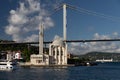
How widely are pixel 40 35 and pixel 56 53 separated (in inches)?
288

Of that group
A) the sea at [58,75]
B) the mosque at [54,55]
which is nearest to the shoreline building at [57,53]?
the mosque at [54,55]

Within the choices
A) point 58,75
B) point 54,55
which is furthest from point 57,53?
point 58,75

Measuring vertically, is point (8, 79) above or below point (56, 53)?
below

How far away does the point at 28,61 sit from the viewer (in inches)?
4129

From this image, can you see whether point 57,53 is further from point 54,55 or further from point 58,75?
point 58,75

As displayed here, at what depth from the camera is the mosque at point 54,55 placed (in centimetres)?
9653

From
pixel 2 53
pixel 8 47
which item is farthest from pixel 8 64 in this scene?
pixel 8 47

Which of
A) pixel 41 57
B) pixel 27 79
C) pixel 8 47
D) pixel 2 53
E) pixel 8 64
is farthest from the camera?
pixel 8 47

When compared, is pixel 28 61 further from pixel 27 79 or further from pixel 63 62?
pixel 27 79

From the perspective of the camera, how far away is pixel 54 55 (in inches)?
3979

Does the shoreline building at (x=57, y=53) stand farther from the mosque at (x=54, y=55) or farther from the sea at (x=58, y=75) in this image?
the sea at (x=58, y=75)

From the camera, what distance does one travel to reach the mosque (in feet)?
317

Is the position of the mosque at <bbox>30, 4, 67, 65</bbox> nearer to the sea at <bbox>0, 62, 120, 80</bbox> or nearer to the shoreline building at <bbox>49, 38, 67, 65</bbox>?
the shoreline building at <bbox>49, 38, 67, 65</bbox>

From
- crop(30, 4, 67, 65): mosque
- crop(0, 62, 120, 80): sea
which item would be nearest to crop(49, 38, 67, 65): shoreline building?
crop(30, 4, 67, 65): mosque
